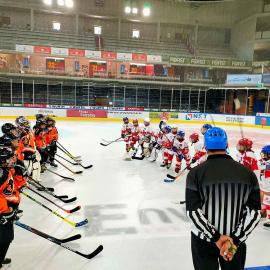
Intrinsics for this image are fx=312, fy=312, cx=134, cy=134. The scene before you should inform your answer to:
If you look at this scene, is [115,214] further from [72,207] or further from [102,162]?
[102,162]

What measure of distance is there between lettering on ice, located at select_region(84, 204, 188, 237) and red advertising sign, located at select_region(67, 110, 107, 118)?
45.1 feet

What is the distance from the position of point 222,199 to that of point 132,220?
274 cm

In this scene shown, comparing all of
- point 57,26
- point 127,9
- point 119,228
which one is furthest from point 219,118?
point 57,26

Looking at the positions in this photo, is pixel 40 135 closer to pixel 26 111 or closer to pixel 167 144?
pixel 167 144

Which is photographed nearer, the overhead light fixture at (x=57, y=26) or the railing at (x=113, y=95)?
the railing at (x=113, y=95)

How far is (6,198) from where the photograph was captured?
103 inches

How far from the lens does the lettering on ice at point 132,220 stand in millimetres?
4027

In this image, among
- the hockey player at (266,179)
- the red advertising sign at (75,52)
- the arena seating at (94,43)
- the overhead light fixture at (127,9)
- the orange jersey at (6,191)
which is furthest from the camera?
the overhead light fixture at (127,9)

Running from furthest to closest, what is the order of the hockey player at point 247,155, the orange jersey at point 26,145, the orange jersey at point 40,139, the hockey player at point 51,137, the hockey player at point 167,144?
the hockey player at point 167,144 → the hockey player at point 51,137 → the orange jersey at point 40,139 → the orange jersey at point 26,145 → the hockey player at point 247,155

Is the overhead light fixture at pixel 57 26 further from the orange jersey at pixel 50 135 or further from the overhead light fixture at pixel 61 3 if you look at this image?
the orange jersey at pixel 50 135

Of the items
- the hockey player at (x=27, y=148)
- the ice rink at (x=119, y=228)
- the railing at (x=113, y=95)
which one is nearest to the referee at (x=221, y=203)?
the ice rink at (x=119, y=228)

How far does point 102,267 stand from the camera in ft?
10.2

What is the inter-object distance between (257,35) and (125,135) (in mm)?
23295

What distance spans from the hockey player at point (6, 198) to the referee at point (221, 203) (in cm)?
156
